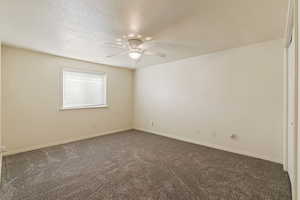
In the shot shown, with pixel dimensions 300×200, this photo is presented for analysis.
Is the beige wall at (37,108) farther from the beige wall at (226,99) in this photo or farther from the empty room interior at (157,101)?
the beige wall at (226,99)

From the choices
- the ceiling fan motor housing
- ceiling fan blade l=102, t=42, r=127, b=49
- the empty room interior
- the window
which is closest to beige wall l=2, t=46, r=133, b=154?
the empty room interior

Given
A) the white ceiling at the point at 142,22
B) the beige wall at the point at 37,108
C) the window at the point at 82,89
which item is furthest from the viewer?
the window at the point at 82,89

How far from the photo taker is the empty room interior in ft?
6.01

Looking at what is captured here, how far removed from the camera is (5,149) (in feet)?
9.76

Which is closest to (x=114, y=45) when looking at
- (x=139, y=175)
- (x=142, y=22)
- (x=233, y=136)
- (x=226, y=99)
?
(x=142, y=22)

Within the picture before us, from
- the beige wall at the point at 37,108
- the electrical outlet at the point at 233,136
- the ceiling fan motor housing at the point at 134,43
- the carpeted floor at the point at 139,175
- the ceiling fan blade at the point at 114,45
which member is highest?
the ceiling fan blade at the point at 114,45

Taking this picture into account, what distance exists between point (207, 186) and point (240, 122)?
1785mm

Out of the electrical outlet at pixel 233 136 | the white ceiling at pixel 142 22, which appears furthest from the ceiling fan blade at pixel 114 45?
the electrical outlet at pixel 233 136

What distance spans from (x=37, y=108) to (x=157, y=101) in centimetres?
324

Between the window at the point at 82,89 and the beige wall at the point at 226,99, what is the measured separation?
1.72 metres

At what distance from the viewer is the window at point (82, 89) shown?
3967 millimetres

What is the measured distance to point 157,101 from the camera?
4.82 m

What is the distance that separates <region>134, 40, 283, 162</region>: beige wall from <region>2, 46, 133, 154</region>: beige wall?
2.24 m

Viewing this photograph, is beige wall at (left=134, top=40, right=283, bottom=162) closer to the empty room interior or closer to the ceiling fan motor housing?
the empty room interior
